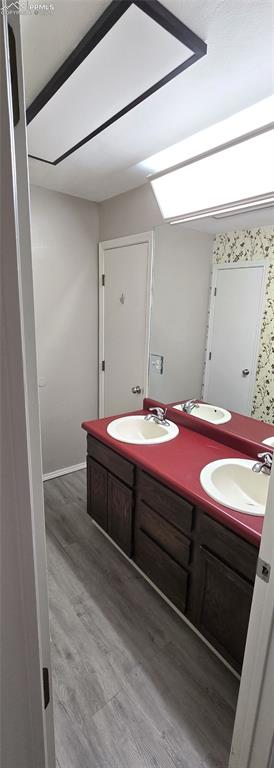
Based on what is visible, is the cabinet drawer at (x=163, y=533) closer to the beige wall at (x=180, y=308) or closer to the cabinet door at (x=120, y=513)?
the cabinet door at (x=120, y=513)

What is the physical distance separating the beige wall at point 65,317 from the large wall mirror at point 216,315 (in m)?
0.79

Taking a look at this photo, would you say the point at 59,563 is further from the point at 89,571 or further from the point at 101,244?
the point at 101,244

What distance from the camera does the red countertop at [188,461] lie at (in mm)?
1123

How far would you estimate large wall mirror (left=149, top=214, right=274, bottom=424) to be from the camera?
5.00ft

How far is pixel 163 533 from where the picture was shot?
154cm

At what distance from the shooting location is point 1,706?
45 cm

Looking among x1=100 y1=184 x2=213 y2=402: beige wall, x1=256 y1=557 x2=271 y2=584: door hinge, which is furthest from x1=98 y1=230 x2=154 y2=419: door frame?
x1=256 y1=557 x2=271 y2=584: door hinge

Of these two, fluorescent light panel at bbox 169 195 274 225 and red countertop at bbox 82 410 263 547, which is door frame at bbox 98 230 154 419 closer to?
fluorescent light panel at bbox 169 195 274 225

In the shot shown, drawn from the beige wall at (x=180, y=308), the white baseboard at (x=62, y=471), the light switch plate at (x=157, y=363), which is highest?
the beige wall at (x=180, y=308)

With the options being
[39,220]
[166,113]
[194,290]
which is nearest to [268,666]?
[194,290]

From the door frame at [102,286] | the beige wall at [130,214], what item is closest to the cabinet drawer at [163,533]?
the door frame at [102,286]

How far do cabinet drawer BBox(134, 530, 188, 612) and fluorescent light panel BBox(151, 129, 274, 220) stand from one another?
5.64 ft

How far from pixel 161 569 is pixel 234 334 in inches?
49.0

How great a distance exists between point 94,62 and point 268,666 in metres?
1.83
